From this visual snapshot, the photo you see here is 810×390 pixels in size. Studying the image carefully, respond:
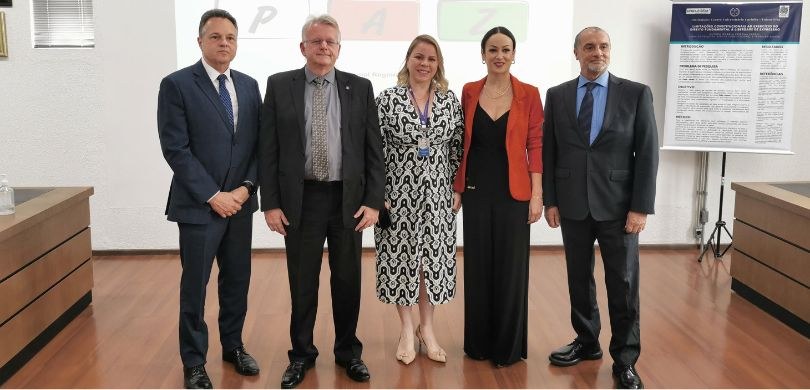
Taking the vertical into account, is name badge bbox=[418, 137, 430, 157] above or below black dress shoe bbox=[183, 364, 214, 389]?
above

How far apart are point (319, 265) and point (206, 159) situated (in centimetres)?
63

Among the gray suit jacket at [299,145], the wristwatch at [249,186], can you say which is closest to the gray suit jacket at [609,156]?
the gray suit jacket at [299,145]

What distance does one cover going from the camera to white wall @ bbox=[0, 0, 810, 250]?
5422 mm

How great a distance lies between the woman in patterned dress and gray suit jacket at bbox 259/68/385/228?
0.14m

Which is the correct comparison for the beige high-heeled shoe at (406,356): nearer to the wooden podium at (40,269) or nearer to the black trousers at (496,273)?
the black trousers at (496,273)

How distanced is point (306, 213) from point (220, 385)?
835 millimetres

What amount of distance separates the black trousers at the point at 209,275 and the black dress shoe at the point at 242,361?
0.04m

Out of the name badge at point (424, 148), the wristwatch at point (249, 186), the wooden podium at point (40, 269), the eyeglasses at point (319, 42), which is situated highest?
the eyeglasses at point (319, 42)

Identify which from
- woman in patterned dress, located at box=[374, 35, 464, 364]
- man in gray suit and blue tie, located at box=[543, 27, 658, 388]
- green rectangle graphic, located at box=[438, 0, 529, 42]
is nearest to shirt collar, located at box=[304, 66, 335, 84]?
woman in patterned dress, located at box=[374, 35, 464, 364]

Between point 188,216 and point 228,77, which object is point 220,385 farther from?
point 228,77

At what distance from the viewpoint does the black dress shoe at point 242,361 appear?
10.7 ft

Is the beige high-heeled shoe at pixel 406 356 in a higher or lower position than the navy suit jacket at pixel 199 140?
lower

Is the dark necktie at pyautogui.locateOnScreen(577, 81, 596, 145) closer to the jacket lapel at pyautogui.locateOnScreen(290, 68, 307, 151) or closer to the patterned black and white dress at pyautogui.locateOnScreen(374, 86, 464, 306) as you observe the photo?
the patterned black and white dress at pyautogui.locateOnScreen(374, 86, 464, 306)

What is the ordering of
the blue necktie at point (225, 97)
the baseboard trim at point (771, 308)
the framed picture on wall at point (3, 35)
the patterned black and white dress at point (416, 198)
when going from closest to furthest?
1. the blue necktie at point (225, 97)
2. the patterned black and white dress at point (416, 198)
3. the baseboard trim at point (771, 308)
4. the framed picture on wall at point (3, 35)
